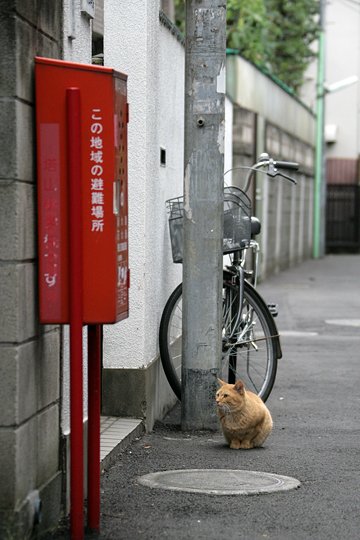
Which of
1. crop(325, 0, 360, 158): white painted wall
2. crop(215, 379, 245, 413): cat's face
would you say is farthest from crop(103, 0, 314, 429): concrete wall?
crop(325, 0, 360, 158): white painted wall

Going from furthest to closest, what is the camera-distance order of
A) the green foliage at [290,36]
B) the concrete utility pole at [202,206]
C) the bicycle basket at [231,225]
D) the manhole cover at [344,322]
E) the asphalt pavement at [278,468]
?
the green foliage at [290,36], the manhole cover at [344,322], the bicycle basket at [231,225], the concrete utility pole at [202,206], the asphalt pavement at [278,468]

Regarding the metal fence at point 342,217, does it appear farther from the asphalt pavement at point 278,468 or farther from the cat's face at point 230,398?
the cat's face at point 230,398

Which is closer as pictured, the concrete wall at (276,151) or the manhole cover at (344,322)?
the manhole cover at (344,322)

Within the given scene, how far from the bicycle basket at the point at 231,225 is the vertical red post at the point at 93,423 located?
334 cm

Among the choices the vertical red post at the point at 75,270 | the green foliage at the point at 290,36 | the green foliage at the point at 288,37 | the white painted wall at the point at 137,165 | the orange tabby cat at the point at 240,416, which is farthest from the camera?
the green foliage at the point at 290,36

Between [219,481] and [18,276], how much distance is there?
2.22m

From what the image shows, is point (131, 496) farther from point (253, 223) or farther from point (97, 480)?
point (253, 223)

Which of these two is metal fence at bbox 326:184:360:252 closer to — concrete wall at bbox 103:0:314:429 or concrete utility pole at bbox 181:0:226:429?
concrete wall at bbox 103:0:314:429

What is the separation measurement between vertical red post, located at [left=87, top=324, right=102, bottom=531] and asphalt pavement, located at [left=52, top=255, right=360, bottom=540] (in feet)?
0.42

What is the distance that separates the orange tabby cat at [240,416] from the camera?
A: 7.12 m

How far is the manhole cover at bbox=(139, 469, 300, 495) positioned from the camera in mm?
6090

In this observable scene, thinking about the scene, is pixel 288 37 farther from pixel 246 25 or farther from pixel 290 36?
pixel 246 25

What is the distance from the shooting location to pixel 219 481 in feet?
20.7

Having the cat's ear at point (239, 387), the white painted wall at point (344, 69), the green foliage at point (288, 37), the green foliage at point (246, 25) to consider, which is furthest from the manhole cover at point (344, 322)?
the white painted wall at point (344, 69)
